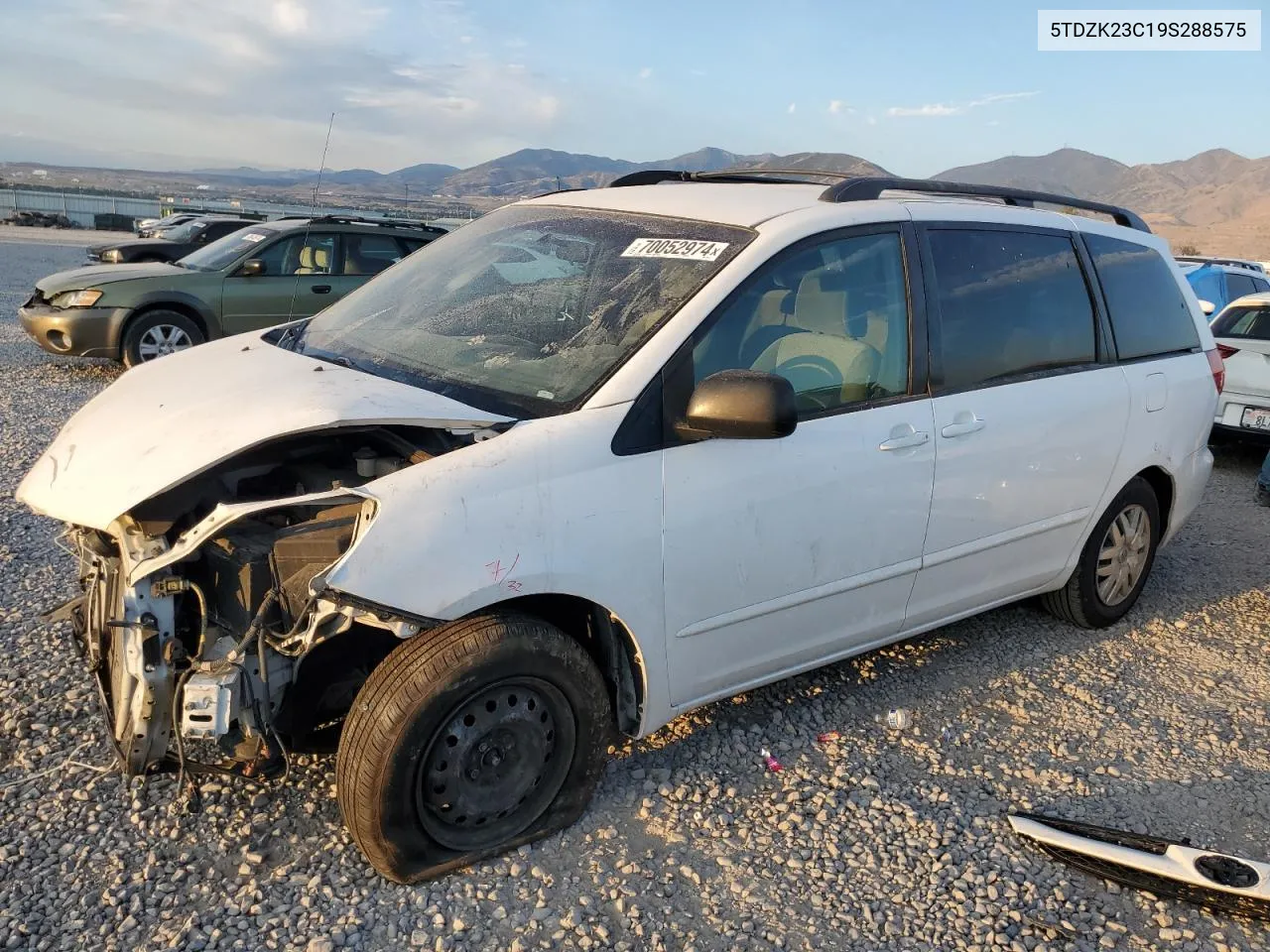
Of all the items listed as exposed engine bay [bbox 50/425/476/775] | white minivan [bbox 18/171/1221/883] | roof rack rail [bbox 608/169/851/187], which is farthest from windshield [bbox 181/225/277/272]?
exposed engine bay [bbox 50/425/476/775]

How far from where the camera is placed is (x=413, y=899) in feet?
8.26

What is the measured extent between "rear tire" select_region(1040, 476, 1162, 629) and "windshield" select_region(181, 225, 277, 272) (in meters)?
8.29

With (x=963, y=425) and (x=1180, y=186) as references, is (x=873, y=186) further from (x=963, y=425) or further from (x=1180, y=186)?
(x=1180, y=186)

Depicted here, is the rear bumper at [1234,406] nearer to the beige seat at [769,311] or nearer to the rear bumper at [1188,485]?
the rear bumper at [1188,485]

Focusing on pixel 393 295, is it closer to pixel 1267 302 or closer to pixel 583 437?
pixel 583 437

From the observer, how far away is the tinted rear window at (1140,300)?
166 inches

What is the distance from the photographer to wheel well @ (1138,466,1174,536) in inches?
177

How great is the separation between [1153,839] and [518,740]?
2038 millimetres

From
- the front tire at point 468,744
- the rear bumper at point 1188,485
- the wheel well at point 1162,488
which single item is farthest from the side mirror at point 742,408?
the rear bumper at point 1188,485

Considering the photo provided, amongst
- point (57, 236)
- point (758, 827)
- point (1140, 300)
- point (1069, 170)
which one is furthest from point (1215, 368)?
point (1069, 170)

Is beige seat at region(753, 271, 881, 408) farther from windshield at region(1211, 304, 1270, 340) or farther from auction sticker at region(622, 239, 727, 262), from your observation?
windshield at region(1211, 304, 1270, 340)

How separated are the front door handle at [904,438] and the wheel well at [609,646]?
3.63 ft

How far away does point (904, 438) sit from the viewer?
3229 mm

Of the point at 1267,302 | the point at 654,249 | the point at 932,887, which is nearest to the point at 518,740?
the point at 932,887
